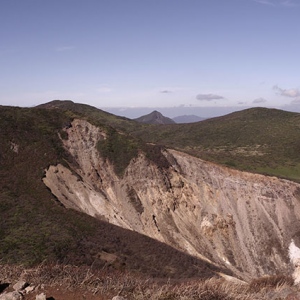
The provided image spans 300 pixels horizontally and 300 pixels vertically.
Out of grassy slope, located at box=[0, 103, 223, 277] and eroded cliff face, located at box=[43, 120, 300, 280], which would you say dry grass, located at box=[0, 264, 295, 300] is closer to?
grassy slope, located at box=[0, 103, 223, 277]

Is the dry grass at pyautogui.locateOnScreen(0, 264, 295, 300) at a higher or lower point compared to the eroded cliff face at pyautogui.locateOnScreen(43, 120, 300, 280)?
higher

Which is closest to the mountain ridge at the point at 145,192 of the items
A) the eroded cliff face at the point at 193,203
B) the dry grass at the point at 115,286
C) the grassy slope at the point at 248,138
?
the eroded cliff face at the point at 193,203

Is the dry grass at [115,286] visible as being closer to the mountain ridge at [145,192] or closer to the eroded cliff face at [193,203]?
the mountain ridge at [145,192]

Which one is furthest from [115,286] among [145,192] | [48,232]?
[145,192]

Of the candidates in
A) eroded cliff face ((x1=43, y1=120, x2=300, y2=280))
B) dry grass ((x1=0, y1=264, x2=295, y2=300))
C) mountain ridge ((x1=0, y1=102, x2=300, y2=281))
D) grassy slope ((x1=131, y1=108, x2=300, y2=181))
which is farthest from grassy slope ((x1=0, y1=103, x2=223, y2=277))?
grassy slope ((x1=131, y1=108, x2=300, y2=181))

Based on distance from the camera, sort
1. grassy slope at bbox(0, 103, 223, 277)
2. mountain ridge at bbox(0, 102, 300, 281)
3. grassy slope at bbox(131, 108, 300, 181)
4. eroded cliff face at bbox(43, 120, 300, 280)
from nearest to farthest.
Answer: grassy slope at bbox(0, 103, 223, 277) → mountain ridge at bbox(0, 102, 300, 281) → eroded cliff face at bbox(43, 120, 300, 280) → grassy slope at bbox(131, 108, 300, 181)

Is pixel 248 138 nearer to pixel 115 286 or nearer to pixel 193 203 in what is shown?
pixel 193 203

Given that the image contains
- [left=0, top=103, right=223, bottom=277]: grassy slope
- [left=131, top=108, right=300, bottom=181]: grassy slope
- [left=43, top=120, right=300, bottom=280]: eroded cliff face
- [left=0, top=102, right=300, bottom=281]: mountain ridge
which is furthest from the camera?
[left=131, top=108, right=300, bottom=181]: grassy slope
